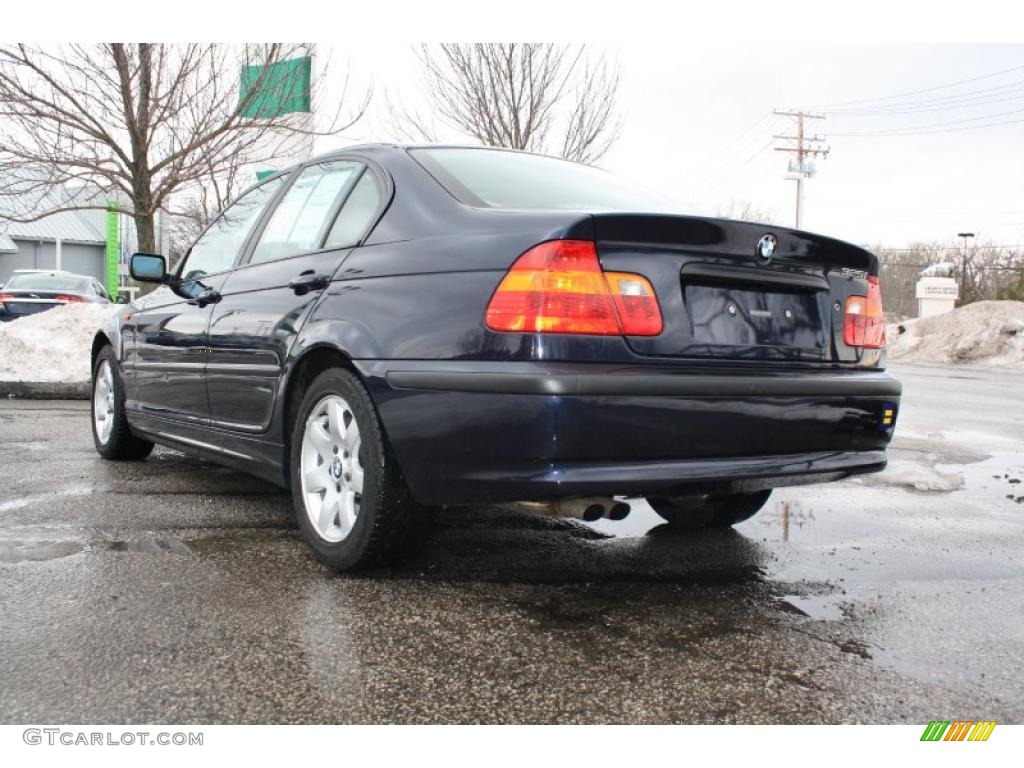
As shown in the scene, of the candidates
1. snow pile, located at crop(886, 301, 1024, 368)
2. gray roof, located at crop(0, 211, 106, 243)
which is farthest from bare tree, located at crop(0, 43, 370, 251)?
gray roof, located at crop(0, 211, 106, 243)

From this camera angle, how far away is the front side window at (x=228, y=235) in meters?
4.48

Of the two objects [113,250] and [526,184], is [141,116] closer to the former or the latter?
[526,184]

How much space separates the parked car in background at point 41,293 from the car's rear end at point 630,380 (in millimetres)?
14000

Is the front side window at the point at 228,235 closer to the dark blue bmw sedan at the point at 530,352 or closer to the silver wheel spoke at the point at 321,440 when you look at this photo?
the dark blue bmw sedan at the point at 530,352

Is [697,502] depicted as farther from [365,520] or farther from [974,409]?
[974,409]

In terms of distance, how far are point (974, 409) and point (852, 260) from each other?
8.05 meters

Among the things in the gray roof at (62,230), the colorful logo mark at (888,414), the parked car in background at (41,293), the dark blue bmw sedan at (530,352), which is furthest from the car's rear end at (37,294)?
the gray roof at (62,230)

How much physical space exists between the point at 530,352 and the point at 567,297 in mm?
193

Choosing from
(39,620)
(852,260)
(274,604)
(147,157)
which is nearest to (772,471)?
(852,260)

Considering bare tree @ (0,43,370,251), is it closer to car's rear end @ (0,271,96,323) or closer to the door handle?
car's rear end @ (0,271,96,323)

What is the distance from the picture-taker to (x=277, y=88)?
13.0 meters

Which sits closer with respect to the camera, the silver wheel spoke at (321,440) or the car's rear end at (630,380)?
the car's rear end at (630,380)
